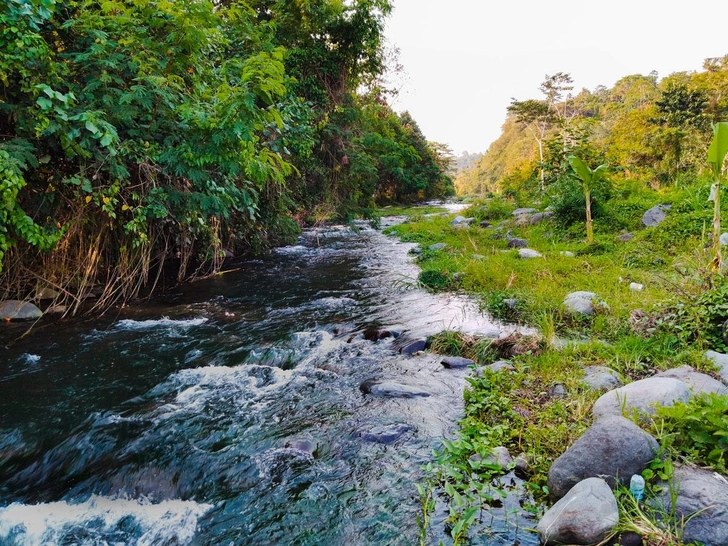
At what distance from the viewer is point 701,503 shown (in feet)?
6.23

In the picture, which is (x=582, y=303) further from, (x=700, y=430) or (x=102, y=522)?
(x=102, y=522)

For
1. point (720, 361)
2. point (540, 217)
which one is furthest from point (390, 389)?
point (540, 217)

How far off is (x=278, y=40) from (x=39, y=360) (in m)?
10.0

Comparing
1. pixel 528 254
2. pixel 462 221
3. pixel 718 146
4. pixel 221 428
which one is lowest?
pixel 221 428

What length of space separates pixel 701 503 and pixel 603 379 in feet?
5.02

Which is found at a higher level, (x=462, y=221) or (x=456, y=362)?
(x=462, y=221)

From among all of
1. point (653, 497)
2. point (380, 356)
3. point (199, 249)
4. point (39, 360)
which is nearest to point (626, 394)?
point (653, 497)

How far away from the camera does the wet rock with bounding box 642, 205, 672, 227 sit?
331 inches

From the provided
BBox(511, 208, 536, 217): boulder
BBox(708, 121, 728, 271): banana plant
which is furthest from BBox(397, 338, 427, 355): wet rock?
BBox(511, 208, 536, 217): boulder

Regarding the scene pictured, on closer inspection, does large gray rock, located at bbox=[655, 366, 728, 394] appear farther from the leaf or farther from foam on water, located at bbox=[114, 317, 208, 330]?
foam on water, located at bbox=[114, 317, 208, 330]

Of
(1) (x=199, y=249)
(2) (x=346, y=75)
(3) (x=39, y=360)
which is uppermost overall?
(2) (x=346, y=75)

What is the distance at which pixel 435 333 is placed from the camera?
502 centimetres

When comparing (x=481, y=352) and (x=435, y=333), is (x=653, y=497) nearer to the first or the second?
(x=481, y=352)

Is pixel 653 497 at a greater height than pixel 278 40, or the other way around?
pixel 278 40
